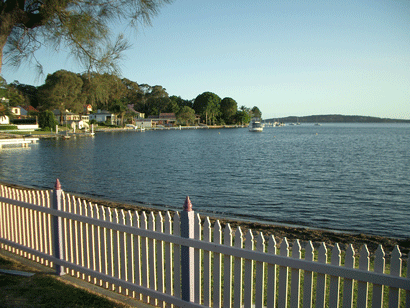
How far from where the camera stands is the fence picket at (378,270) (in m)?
2.89

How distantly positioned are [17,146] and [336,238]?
49737 millimetres

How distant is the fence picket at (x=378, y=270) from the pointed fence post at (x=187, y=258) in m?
1.89

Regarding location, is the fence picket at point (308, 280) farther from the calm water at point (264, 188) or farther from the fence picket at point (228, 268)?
the calm water at point (264, 188)

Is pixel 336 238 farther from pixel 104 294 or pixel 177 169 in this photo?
pixel 177 169

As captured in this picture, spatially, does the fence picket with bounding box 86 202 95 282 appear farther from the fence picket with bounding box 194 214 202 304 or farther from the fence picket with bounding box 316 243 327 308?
the fence picket with bounding box 316 243 327 308

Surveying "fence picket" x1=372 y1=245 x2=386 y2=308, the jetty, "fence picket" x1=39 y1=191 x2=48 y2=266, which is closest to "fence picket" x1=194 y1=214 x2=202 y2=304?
"fence picket" x1=372 y1=245 x2=386 y2=308

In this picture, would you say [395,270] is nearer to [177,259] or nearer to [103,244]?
[177,259]

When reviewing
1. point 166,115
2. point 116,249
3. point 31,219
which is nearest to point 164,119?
point 166,115

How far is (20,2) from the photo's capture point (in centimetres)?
526

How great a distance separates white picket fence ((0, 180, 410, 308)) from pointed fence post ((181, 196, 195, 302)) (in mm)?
11

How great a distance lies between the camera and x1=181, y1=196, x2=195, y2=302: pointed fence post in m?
3.91

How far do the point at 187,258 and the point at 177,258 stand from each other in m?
0.20

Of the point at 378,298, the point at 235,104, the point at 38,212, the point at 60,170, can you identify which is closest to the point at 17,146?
the point at 60,170

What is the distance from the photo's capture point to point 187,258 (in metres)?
4.00
